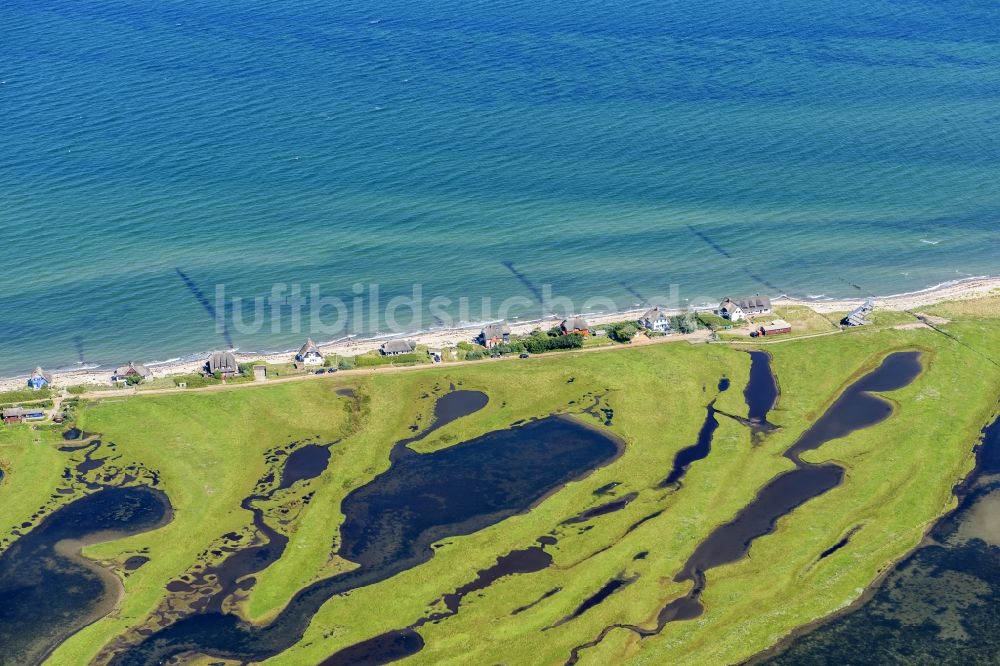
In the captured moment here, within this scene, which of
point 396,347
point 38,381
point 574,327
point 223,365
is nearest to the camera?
point 38,381

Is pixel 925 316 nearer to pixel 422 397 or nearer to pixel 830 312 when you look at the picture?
pixel 830 312

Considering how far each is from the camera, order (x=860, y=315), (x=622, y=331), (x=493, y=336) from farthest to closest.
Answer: (x=860, y=315) → (x=622, y=331) → (x=493, y=336)

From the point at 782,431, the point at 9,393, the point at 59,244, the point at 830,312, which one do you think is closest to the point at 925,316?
the point at 830,312

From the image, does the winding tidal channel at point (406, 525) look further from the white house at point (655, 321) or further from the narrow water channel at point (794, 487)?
the white house at point (655, 321)

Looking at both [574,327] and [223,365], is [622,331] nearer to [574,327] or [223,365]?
[574,327]

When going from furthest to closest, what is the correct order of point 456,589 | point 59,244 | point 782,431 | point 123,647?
point 59,244 → point 782,431 → point 456,589 → point 123,647

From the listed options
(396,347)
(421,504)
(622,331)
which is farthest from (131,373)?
(622,331)
